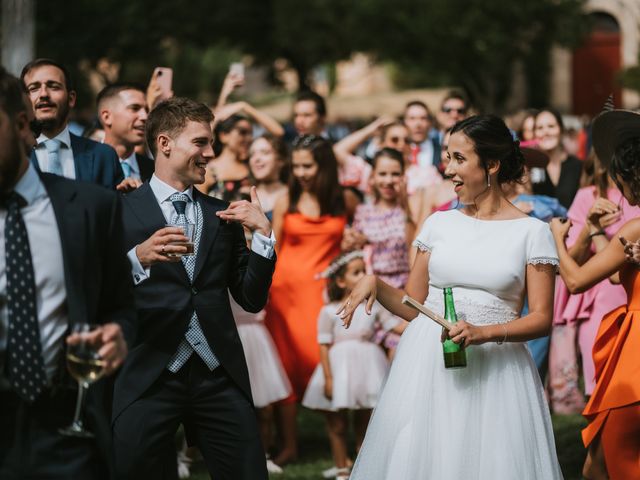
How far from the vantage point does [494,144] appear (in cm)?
573

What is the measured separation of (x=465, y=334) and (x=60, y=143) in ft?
8.27

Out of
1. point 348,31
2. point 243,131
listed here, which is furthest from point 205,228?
point 348,31

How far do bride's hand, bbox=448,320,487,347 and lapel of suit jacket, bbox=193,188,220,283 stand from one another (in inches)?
45.9

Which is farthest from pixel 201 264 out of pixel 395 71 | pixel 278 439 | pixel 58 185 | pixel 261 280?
pixel 395 71

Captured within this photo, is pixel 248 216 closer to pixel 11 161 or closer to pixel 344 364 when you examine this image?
pixel 11 161

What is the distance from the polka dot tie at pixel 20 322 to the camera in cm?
394

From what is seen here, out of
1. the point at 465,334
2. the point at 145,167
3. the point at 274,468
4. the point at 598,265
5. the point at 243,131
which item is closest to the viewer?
the point at 465,334

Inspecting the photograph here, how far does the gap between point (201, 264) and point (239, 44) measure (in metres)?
40.8

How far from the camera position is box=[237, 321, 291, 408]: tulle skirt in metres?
8.67

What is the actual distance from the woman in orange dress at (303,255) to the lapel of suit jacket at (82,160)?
9.06ft

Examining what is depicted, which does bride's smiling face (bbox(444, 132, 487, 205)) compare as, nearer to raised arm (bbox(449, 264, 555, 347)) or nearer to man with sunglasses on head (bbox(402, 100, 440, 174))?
raised arm (bbox(449, 264, 555, 347))

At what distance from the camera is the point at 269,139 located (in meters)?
9.54

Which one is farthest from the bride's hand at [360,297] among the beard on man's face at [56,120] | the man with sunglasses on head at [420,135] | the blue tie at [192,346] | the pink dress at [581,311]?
the man with sunglasses on head at [420,135]

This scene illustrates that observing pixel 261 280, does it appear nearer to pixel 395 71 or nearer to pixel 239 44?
pixel 239 44
